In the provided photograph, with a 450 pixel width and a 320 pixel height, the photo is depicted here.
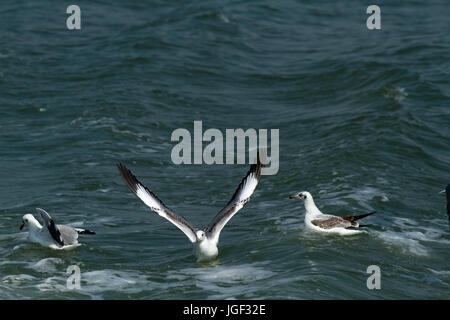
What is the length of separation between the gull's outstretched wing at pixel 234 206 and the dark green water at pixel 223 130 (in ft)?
2.57

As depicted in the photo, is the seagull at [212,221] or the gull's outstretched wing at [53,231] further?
the gull's outstretched wing at [53,231]

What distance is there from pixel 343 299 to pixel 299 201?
21.4 ft

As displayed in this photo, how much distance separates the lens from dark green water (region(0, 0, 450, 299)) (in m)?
16.9

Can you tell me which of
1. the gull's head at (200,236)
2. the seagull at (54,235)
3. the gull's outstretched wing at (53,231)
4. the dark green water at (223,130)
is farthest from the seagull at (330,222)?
the gull's outstretched wing at (53,231)

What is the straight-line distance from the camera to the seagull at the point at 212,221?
54.2 feet

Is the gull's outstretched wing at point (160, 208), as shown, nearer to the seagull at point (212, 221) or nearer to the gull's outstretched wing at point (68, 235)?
the seagull at point (212, 221)

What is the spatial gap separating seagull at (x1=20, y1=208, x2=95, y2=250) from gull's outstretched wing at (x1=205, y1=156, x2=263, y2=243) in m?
2.58

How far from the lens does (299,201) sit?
21.7 m

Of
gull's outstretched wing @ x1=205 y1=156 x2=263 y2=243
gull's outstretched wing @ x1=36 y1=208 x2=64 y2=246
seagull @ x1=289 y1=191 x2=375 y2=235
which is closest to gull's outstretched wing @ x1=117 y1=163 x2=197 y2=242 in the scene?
gull's outstretched wing @ x1=205 y1=156 x2=263 y2=243

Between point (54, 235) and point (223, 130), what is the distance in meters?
11.5

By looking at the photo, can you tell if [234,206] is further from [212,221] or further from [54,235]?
[54,235]

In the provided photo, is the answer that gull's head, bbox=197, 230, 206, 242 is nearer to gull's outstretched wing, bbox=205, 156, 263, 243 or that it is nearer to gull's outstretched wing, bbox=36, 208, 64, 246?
gull's outstretched wing, bbox=205, 156, 263, 243

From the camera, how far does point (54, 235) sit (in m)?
17.6
